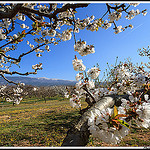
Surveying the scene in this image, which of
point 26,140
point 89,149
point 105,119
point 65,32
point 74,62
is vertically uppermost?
point 65,32

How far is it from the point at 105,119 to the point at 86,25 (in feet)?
8.18

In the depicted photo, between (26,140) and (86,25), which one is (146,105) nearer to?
(86,25)

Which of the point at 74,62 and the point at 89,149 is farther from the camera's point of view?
the point at 74,62

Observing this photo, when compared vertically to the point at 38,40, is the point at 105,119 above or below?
below

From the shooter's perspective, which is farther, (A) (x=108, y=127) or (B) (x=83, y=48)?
(B) (x=83, y=48)

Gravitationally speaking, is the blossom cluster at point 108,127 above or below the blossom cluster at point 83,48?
below

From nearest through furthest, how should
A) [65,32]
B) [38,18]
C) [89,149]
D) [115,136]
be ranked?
[115,136], [89,149], [38,18], [65,32]

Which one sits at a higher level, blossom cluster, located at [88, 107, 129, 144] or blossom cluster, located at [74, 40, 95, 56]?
blossom cluster, located at [74, 40, 95, 56]

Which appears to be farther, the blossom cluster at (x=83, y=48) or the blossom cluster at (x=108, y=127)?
the blossom cluster at (x=83, y=48)

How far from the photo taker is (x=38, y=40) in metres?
3.22

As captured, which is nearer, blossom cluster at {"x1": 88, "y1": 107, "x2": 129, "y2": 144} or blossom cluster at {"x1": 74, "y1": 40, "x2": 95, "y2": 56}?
blossom cluster at {"x1": 88, "y1": 107, "x2": 129, "y2": 144}

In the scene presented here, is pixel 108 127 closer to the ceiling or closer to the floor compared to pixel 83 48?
closer to the floor

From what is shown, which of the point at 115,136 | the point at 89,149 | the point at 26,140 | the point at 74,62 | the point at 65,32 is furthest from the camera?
the point at 26,140

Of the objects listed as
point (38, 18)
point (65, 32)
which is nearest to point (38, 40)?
point (65, 32)
